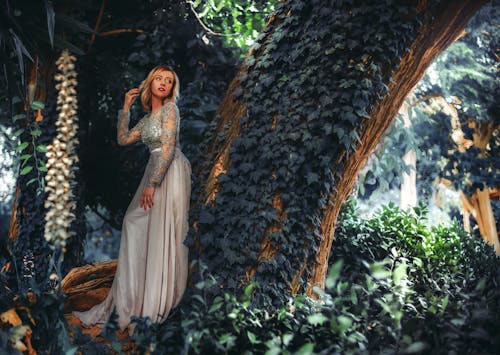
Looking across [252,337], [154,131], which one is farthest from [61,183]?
[252,337]

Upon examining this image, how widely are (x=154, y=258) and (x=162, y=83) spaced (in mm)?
1466

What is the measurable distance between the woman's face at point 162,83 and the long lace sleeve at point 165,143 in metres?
0.16

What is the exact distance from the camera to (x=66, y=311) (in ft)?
15.0

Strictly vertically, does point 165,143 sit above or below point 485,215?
above

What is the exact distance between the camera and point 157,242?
420cm

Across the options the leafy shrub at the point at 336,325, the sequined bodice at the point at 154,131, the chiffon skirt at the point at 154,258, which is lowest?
the leafy shrub at the point at 336,325

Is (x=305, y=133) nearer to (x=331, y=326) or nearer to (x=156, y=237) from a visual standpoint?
(x=156, y=237)

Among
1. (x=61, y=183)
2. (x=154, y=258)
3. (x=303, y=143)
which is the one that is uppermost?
(x=303, y=143)

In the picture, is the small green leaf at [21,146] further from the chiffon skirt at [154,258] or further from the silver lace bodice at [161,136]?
the chiffon skirt at [154,258]

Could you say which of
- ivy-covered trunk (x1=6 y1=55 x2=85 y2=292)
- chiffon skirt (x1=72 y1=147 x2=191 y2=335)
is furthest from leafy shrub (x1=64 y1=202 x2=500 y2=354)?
ivy-covered trunk (x1=6 y1=55 x2=85 y2=292)

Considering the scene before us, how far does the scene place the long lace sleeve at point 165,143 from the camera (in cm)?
426

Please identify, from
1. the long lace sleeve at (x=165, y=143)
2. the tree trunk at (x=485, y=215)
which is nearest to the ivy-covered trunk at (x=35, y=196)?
the long lace sleeve at (x=165, y=143)

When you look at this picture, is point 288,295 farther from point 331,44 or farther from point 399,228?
point 399,228

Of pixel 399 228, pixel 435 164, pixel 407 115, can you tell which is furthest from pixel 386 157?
pixel 435 164
